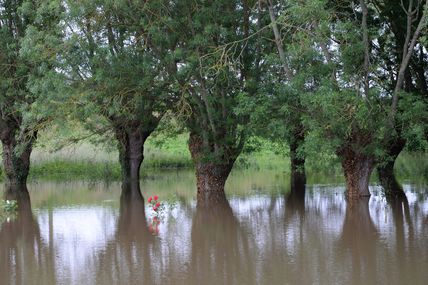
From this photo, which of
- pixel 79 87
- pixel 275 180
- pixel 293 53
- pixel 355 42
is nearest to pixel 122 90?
pixel 79 87

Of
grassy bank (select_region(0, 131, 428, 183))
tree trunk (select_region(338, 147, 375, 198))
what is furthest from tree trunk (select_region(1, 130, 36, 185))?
tree trunk (select_region(338, 147, 375, 198))

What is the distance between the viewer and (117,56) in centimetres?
1833

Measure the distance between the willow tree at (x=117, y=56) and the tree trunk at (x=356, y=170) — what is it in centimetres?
590

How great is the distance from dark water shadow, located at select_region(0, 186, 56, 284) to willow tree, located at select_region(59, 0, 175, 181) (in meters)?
4.44

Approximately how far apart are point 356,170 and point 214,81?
5.11m

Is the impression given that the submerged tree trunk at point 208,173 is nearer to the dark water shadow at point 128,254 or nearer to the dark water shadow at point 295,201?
the dark water shadow at point 295,201

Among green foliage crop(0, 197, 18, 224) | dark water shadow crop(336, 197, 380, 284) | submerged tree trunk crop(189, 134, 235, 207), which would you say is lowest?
dark water shadow crop(336, 197, 380, 284)

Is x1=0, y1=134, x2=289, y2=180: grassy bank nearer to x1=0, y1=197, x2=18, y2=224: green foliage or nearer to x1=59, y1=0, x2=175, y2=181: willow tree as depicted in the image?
x1=59, y1=0, x2=175, y2=181: willow tree

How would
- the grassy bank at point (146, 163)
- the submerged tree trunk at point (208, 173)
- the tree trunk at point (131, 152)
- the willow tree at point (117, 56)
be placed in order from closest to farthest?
the willow tree at point (117, 56)
the submerged tree trunk at point (208, 173)
the tree trunk at point (131, 152)
the grassy bank at point (146, 163)

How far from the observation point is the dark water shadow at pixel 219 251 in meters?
8.34

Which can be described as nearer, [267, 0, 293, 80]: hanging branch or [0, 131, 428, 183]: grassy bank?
[267, 0, 293, 80]: hanging branch

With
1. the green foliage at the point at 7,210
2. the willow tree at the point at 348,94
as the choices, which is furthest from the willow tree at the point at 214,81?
the green foliage at the point at 7,210

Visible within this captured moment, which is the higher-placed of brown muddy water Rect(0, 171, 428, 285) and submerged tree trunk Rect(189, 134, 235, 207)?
submerged tree trunk Rect(189, 134, 235, 207)

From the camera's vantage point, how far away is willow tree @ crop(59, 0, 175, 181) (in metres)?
17.1
